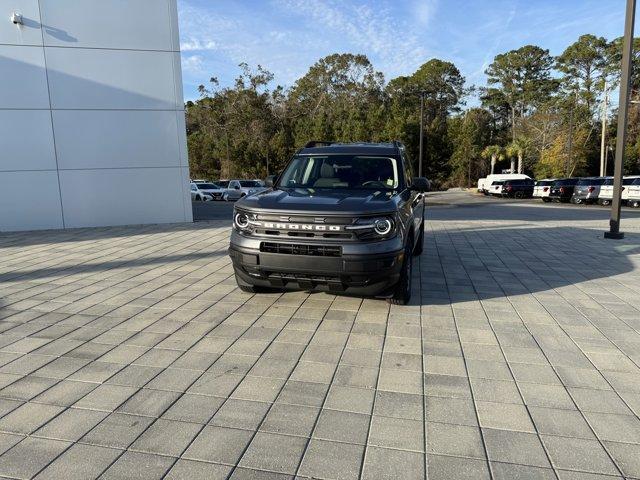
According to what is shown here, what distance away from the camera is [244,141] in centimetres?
4912

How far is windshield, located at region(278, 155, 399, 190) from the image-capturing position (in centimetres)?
567

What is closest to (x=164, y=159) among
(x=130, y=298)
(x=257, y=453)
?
(x=130, y=298)

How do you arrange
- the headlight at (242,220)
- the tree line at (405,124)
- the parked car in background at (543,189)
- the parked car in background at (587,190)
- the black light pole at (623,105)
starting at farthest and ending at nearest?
the tree line at (405,124) < the parked car in background at (543,189) < the parked car in background at (587,190) < the black light pole at (623,105) < the headlight at (242,220)

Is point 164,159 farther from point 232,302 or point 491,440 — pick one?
point 491,440

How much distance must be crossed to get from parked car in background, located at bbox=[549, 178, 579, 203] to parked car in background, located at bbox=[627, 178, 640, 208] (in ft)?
13.7

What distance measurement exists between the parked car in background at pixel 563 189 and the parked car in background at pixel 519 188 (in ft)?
18.2

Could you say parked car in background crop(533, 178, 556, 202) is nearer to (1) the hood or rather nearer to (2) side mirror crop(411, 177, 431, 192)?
(2) side mirror crop(411, 177, 431, 192)

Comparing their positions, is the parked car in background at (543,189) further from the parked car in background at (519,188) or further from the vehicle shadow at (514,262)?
the vehicle shadow at (514,262)

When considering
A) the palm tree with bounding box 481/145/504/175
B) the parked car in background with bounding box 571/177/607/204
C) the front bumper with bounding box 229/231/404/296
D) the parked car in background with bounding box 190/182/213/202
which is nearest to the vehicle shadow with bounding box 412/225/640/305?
the front bumper with bounding box 229/231/404/296

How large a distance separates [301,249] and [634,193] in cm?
2806

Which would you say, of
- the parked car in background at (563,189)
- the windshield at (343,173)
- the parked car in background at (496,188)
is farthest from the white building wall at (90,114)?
the parked car in background at (496,188)

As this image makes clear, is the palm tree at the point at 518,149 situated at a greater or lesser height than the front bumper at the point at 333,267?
greater

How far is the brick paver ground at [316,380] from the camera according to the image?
256cm

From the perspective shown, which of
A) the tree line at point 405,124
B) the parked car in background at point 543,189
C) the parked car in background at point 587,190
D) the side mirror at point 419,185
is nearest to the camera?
the side mirror at point 419,185
